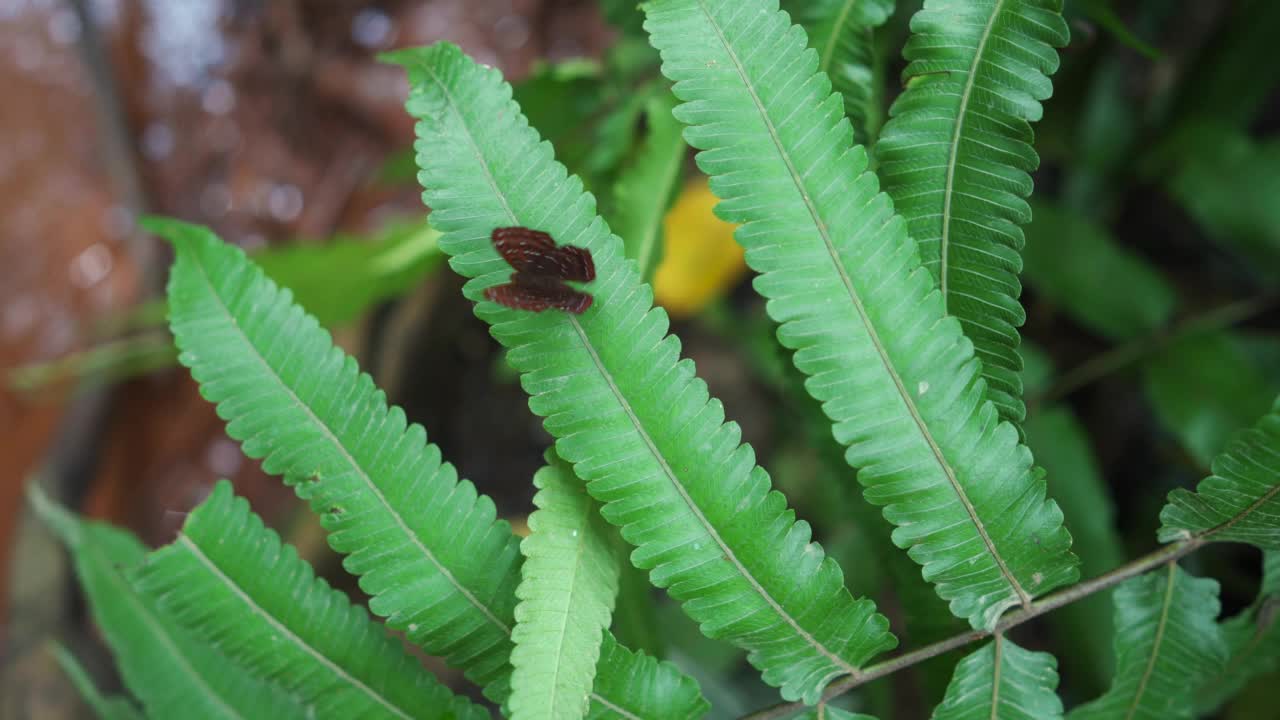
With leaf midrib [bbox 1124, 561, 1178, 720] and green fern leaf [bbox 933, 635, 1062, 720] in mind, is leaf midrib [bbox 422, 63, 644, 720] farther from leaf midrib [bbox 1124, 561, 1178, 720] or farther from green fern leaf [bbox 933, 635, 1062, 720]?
leaf midrib [bbox 1124, 561, 1178, 720]

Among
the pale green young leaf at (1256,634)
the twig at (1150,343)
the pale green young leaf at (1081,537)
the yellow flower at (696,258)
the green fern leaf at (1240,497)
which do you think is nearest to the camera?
the green fern leaf at (1240,497)

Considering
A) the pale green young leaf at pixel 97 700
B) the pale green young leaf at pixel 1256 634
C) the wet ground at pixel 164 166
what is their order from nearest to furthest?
the pale green young leaf at pixel 1256 634, the pale green young leaf at pixel 97 700, the wet ground at pixel 164 166

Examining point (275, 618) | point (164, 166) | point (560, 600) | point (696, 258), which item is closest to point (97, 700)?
point (275, 618)

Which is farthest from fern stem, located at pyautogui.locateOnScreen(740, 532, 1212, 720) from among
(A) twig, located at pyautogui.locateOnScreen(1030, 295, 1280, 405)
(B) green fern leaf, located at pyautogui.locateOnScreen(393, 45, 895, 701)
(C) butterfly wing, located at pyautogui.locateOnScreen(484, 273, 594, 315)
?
(A) twig, located at pyautogui.locateOnScreen(1030, 295, 1280, 405)

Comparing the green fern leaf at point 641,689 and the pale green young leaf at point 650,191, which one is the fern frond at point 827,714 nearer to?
the green fern leaf at point 641,689

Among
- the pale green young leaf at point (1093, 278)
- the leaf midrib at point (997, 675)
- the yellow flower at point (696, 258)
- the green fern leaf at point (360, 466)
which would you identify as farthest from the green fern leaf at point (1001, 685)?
the yellow flower at point (696, 258)

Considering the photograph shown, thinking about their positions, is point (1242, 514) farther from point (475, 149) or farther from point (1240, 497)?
point (475, 149)
